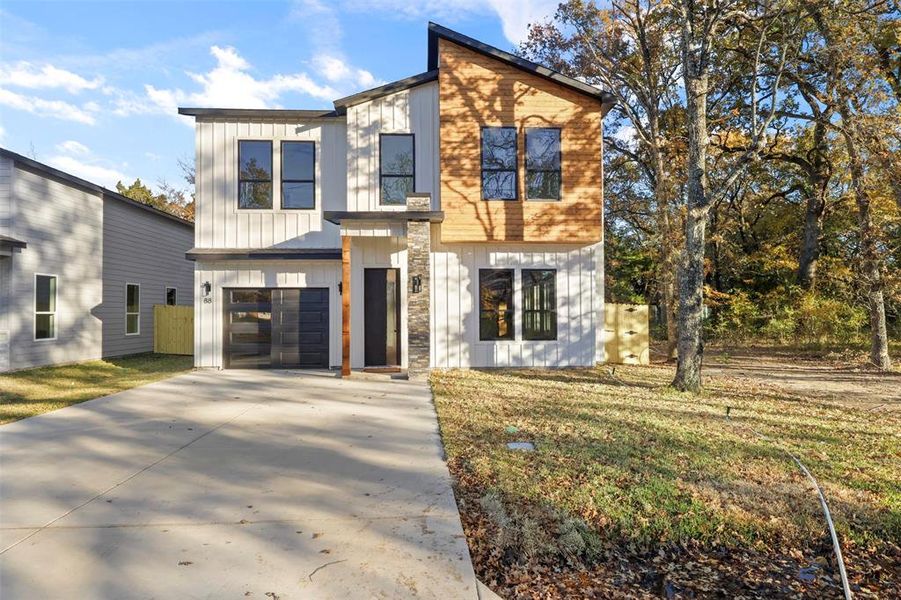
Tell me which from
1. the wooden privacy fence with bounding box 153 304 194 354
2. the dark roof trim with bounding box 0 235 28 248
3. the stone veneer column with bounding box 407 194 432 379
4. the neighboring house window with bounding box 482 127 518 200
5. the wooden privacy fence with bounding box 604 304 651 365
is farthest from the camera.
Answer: the wooden privacy fence with bounding box 153 304 194 354

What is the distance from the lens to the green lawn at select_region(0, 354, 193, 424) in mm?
7691

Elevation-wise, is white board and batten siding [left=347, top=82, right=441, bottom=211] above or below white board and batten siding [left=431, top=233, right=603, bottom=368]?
above

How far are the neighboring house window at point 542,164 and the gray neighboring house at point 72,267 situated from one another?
11365 millimetres

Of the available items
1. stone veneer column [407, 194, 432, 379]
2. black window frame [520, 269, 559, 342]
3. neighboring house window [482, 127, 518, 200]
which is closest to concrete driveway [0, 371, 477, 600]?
stone veneer column [407, 194, 432, 379]

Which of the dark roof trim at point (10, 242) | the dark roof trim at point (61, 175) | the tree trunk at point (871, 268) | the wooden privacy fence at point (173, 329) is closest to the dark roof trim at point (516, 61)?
the tree trunk at point (871, 268)

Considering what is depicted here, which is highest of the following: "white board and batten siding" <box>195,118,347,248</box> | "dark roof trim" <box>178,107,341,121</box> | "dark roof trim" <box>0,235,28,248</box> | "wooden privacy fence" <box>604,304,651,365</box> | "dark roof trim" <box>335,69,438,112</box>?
"dark roof trim" <box>335,69,438,112</box>

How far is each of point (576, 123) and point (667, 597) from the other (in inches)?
404

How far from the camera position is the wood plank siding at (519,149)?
11070 mm

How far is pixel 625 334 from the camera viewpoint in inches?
518

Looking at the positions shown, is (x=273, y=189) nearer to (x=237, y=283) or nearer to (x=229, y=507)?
(x=237, y=283)

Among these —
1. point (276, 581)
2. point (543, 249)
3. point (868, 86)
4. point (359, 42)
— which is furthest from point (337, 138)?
point (868, 86)

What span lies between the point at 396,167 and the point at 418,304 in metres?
3.41

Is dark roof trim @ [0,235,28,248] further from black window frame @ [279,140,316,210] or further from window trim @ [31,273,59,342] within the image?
black window frame @ [279,140,316,210]

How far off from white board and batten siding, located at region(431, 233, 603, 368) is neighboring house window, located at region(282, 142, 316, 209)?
10.6 feet
